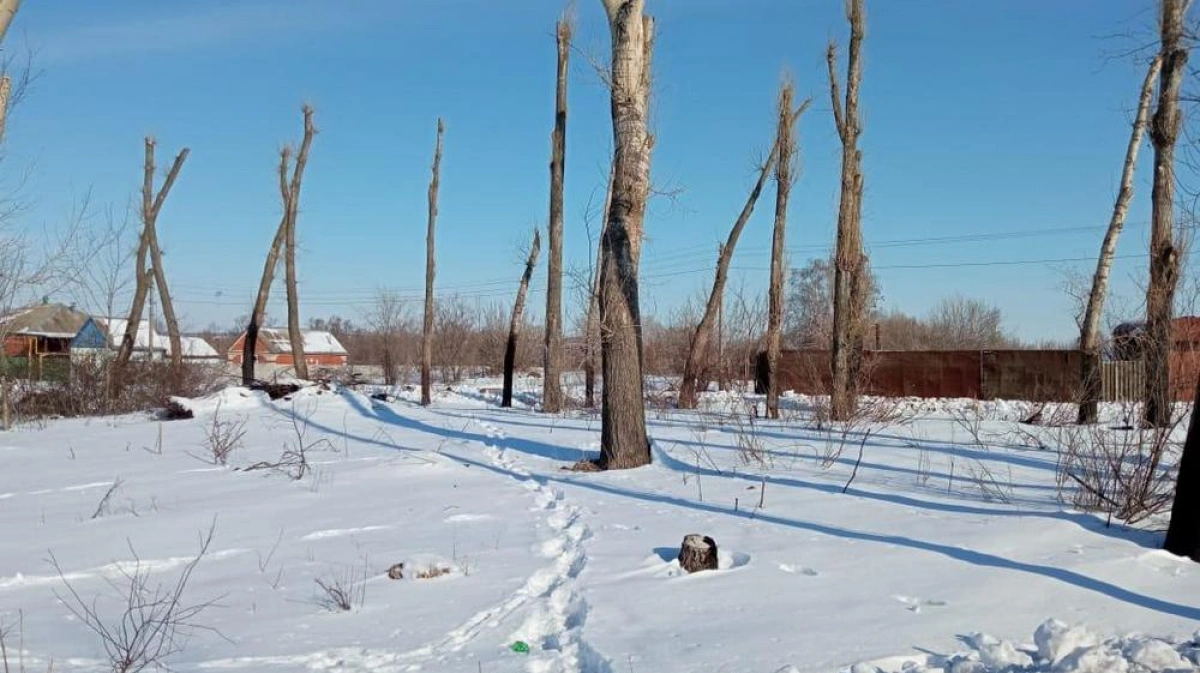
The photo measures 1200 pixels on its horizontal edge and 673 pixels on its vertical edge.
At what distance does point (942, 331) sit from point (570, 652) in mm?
64501

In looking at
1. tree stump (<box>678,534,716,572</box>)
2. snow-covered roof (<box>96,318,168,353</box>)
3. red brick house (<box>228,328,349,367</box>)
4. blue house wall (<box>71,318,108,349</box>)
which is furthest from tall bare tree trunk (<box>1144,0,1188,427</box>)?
red brick house (<box>228,328,349,367</box>)

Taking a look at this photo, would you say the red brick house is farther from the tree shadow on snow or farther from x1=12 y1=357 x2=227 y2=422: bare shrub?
the tree shadow on snow

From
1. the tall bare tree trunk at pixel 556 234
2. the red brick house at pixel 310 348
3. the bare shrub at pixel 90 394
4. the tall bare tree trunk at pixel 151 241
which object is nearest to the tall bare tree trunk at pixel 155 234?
the tall bare tree trunk at pixel 151 241

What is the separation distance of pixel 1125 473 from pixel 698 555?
3.47 meters

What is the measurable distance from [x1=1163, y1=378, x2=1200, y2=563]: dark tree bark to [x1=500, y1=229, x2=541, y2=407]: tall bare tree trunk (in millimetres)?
18528

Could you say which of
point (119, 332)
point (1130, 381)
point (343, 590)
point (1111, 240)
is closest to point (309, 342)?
point (119, 332)

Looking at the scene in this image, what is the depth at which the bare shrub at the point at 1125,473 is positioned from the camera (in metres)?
6.42

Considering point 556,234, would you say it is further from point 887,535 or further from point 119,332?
point 119,332

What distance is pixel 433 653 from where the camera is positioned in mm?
4191

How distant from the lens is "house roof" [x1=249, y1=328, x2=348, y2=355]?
7819cm

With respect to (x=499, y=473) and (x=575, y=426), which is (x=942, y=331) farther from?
(x=499, y=473)

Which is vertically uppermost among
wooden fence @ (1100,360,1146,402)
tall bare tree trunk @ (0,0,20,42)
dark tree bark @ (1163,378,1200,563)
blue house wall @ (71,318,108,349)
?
tall bare tree trunk @ (0,0,20,42)

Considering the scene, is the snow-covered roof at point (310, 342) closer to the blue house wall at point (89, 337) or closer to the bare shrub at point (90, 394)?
the blue house wall at point (89, 337)

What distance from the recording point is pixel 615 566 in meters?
5.66
